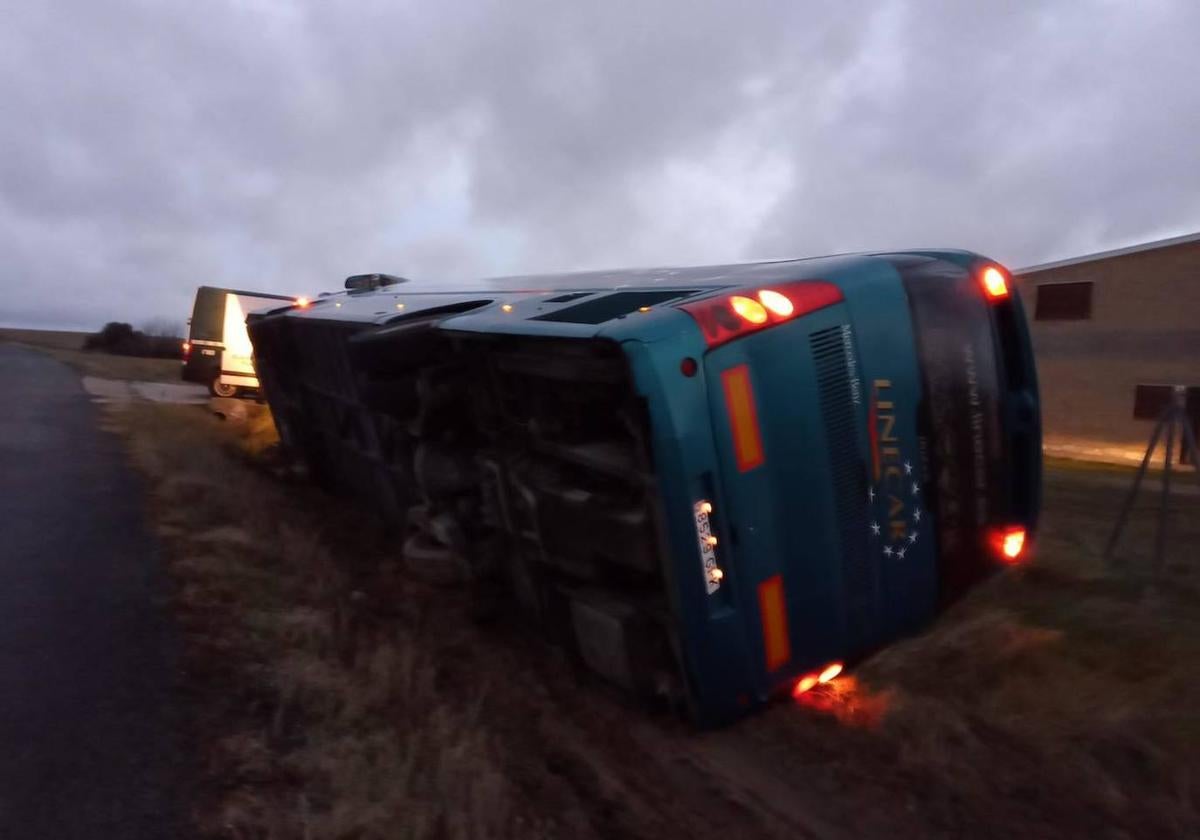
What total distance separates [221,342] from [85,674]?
19.5 m

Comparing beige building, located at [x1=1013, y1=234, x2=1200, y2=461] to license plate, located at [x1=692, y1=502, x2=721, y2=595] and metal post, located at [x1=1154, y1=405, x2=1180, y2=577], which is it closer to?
metal post, located at [x1=1154, y1=405, x2=1180, y2=577]

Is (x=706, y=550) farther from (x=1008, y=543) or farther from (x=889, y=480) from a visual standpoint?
(x=1008, y=543)

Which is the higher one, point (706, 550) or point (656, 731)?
point (706, 550)

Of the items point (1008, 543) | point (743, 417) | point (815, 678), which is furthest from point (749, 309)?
point (1008, 543)

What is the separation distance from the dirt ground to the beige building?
1553cm

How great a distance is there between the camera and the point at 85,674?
4836 mm

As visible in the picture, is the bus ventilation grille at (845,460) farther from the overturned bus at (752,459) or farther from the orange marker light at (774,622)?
the orange marker light at (774,622)

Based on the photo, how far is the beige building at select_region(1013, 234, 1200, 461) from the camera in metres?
19.9

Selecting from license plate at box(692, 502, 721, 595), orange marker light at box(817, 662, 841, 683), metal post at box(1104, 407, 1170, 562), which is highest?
license plate at box(692, 502, 721, 595)

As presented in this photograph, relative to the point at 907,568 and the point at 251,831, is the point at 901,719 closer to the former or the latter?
the point at 907,568

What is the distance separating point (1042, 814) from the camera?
3.90 metres

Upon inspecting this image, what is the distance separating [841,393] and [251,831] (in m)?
2.78

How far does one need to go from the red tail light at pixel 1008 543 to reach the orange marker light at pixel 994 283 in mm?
1106

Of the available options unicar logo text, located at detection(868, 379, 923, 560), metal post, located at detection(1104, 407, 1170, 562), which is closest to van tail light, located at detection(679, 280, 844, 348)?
unicar logo text, located at detection(868, 379, 923, 560)
